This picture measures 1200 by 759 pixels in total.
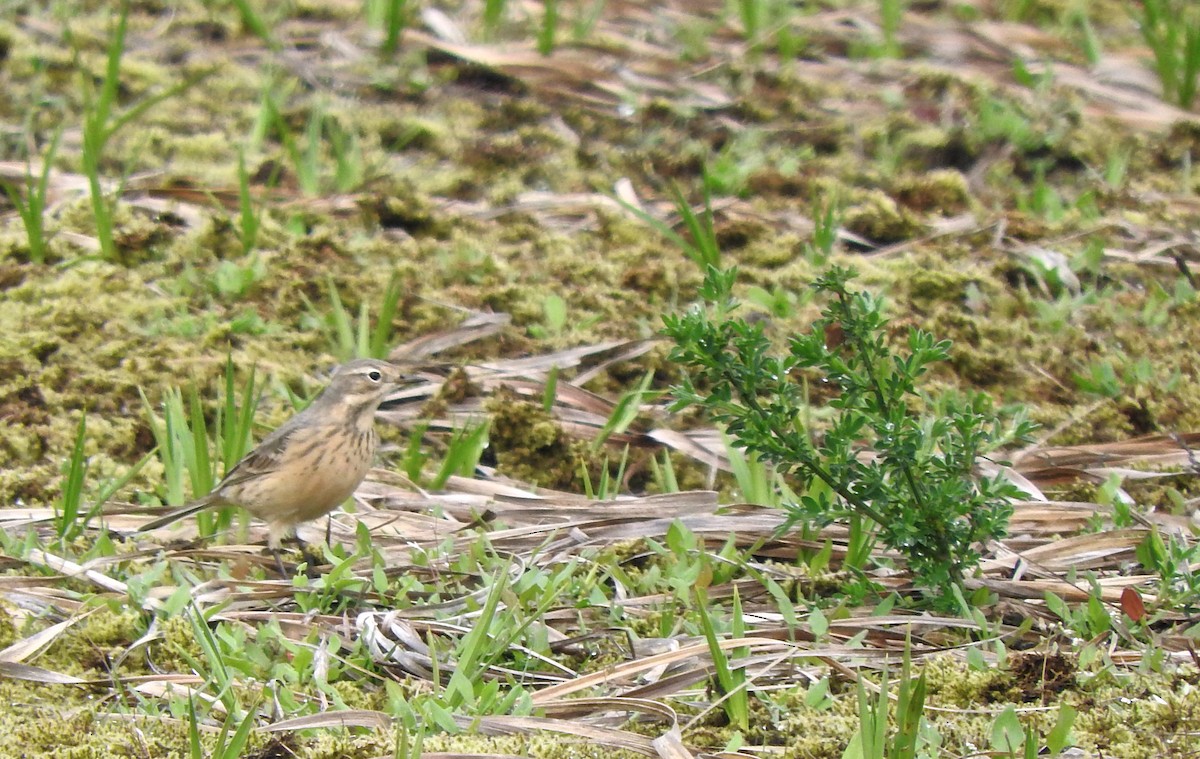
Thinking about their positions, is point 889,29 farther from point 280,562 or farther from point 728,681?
point 728,681

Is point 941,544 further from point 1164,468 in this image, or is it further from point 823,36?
point 823,36

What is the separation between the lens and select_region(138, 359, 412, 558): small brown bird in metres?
5.19

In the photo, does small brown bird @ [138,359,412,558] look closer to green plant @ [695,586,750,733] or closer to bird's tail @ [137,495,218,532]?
bird's tail @ [137,495,218,532]

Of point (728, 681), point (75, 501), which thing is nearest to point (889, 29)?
point (75, 501)

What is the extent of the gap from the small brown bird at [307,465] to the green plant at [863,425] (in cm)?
165

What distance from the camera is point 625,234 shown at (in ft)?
23.9

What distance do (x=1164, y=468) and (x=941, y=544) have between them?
62.1 inches

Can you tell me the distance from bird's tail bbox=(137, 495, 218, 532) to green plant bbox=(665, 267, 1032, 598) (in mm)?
1898

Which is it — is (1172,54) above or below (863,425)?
above

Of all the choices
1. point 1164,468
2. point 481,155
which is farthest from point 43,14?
point 1164,468

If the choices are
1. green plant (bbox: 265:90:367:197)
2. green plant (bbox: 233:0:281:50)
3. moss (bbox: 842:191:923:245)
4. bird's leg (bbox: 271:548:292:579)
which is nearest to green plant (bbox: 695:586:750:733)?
bird's leg (bbox: 271:548:292:579)

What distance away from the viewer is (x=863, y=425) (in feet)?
13.3

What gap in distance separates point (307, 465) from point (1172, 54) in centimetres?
538

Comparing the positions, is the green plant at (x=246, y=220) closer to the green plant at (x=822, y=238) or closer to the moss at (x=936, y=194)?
the green plant at (x=822, y=238)
